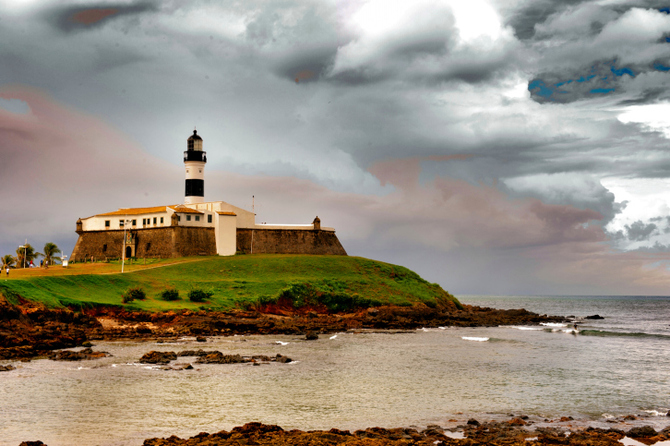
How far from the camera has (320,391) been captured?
20.6 meters

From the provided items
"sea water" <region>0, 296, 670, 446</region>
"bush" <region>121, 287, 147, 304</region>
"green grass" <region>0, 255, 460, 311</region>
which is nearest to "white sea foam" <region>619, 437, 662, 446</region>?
"sea water" <region>0, 296, 670, 446</region>

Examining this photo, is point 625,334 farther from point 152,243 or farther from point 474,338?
point 152,243

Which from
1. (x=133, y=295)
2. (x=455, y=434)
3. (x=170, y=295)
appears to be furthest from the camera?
(x=170, y=295)

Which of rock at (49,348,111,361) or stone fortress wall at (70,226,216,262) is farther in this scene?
stone fortress wall at (70,226,216,262)

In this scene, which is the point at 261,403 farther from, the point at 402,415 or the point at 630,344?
the point at 630,344

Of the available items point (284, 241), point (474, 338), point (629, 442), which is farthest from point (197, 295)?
point (629, 442)

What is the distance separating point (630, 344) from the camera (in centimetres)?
3981

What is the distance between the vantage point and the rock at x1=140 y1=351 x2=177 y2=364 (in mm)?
25922

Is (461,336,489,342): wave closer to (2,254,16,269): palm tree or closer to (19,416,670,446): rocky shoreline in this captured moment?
(19,416,670,446): rocky shoreline

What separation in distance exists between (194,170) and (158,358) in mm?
57008

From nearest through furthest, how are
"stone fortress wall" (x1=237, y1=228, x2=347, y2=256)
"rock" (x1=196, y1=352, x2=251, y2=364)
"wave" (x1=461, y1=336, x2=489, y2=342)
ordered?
"rock" (x1=196, y1=352, x2=251, y2=364)
"wave" (x1=461, y1=336, x2=489, y2=342)
"stone fortress wall" (x1=237, y1=228, x2=347, y2=256)

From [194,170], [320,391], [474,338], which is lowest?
[474,338]

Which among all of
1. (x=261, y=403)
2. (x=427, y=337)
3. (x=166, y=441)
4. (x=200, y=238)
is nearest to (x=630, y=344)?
(x=427, y=337)

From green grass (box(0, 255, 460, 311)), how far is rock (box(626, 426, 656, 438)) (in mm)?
35644
